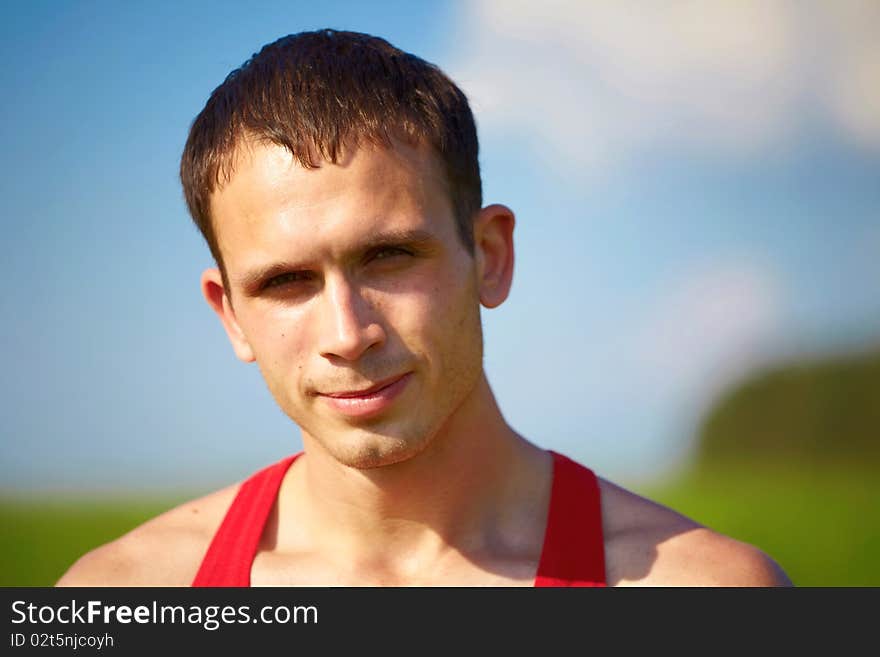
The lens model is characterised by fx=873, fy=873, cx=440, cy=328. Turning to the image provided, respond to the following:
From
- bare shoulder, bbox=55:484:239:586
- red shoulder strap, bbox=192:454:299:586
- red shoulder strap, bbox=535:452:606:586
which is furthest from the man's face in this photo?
bare shoulder, bbox=55:484:239:586

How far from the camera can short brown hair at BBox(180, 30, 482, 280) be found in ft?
10.2

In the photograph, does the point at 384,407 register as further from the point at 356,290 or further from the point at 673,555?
the point at 673,555

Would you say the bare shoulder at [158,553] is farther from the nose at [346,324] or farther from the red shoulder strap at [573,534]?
the red shoulder strap at [573,534]

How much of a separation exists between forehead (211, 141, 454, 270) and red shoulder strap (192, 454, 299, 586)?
121 centimetres

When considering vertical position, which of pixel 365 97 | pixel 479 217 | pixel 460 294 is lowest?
pixel 460 294

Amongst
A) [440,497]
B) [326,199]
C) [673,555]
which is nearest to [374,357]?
[326,199]

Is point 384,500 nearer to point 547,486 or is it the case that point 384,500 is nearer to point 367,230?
point 547,486

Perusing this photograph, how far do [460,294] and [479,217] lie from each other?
0.42 metres

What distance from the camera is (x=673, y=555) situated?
10.9 feet

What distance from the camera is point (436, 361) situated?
308 cm

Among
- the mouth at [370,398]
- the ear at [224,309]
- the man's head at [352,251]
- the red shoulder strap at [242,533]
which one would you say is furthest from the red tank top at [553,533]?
the mouth at [370,398]

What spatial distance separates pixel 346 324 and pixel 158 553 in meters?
A: 1.64

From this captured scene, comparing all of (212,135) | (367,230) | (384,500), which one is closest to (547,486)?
(384,500)

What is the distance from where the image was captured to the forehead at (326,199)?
294cm
